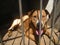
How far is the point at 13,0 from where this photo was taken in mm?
2650

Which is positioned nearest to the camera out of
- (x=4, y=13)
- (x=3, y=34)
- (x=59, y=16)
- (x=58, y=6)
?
(x=58, y=6)

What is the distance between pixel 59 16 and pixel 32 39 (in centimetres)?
53

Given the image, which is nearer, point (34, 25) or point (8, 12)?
point (34, 25)

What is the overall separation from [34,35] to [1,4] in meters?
0.79

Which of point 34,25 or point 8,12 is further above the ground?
point 8,12

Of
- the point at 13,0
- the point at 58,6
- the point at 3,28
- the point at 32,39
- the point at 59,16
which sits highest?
the point at 13,0

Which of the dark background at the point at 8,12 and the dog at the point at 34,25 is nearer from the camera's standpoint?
the dog at the point at 34,25

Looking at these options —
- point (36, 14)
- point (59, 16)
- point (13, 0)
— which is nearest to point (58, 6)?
point (59, 16)

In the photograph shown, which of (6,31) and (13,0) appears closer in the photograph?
(6,31)

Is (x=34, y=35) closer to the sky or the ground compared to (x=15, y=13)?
closer to the ground

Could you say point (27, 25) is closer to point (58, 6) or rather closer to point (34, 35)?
point (34, 35)

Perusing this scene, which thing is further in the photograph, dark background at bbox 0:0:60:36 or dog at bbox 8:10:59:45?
dark background at bbox 0:0:60:36

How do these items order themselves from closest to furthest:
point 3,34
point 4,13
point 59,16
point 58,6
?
point 58,6
point 59,16
point 3,34
point 4,13

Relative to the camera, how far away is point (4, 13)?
2566 mm
